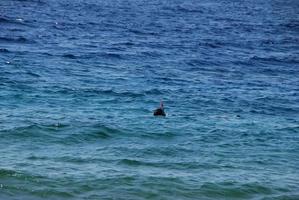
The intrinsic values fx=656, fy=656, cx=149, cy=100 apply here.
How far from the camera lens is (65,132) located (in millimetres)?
31891

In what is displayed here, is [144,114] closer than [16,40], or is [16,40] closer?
[144,114]

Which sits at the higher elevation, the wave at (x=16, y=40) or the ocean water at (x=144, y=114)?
the wave at (x=16, y=40)

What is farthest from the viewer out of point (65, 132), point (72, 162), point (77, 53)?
point (77, 53)

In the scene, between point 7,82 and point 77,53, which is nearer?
point 7,82

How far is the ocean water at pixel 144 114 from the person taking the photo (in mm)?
25891

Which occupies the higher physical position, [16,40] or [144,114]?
[16,40]

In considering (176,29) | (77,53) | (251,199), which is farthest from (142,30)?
(251,199)

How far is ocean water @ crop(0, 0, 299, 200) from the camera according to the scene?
84.9 feet

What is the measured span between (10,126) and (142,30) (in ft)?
143

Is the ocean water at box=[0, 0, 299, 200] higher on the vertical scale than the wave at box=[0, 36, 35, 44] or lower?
lower

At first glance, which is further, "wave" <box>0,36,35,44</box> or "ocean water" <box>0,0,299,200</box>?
"wave" <box>0,36,35,44</box>

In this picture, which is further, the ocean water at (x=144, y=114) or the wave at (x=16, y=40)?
the wave at (x=16, y=40)

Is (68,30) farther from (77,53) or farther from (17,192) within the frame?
(17,192)

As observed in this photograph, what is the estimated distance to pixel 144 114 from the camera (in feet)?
121
